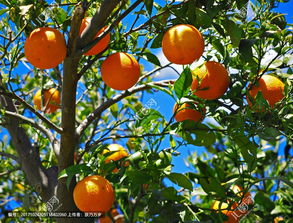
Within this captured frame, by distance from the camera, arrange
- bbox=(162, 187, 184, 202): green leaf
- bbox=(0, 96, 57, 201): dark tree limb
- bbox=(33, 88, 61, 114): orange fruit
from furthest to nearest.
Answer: bbox=(33, 88, 61, 114): orange fruit < bbox=(0, 96, 57, 201): dark tree limb < bbox=(162, 187, 184, 202): green leaf

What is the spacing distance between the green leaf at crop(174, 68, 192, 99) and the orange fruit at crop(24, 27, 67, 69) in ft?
1.07

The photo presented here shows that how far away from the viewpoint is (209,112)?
1.23m

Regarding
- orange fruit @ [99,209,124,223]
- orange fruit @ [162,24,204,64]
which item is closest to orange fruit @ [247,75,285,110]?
orange fruit @ [162,24,204,64]

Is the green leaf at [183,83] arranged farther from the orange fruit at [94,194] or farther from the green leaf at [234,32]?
the orange fruit at [94,194]

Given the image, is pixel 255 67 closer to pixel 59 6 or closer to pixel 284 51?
pixel 284 51

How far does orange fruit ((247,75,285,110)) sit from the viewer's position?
4.04 feet

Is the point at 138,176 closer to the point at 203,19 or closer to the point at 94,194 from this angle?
the point at 94,194

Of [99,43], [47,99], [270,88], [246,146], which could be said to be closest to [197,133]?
[246,146]

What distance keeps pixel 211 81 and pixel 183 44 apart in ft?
0.47

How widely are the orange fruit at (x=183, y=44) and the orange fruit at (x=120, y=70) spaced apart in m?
0.15

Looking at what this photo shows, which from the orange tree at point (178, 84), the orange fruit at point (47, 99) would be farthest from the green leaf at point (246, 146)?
the orange fruit at point (47, 99)

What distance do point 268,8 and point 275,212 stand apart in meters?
0.59

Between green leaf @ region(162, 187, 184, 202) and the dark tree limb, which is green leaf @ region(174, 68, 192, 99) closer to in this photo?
green leaf @ region(162, 187, 184, 202)

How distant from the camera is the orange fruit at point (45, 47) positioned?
112cm
